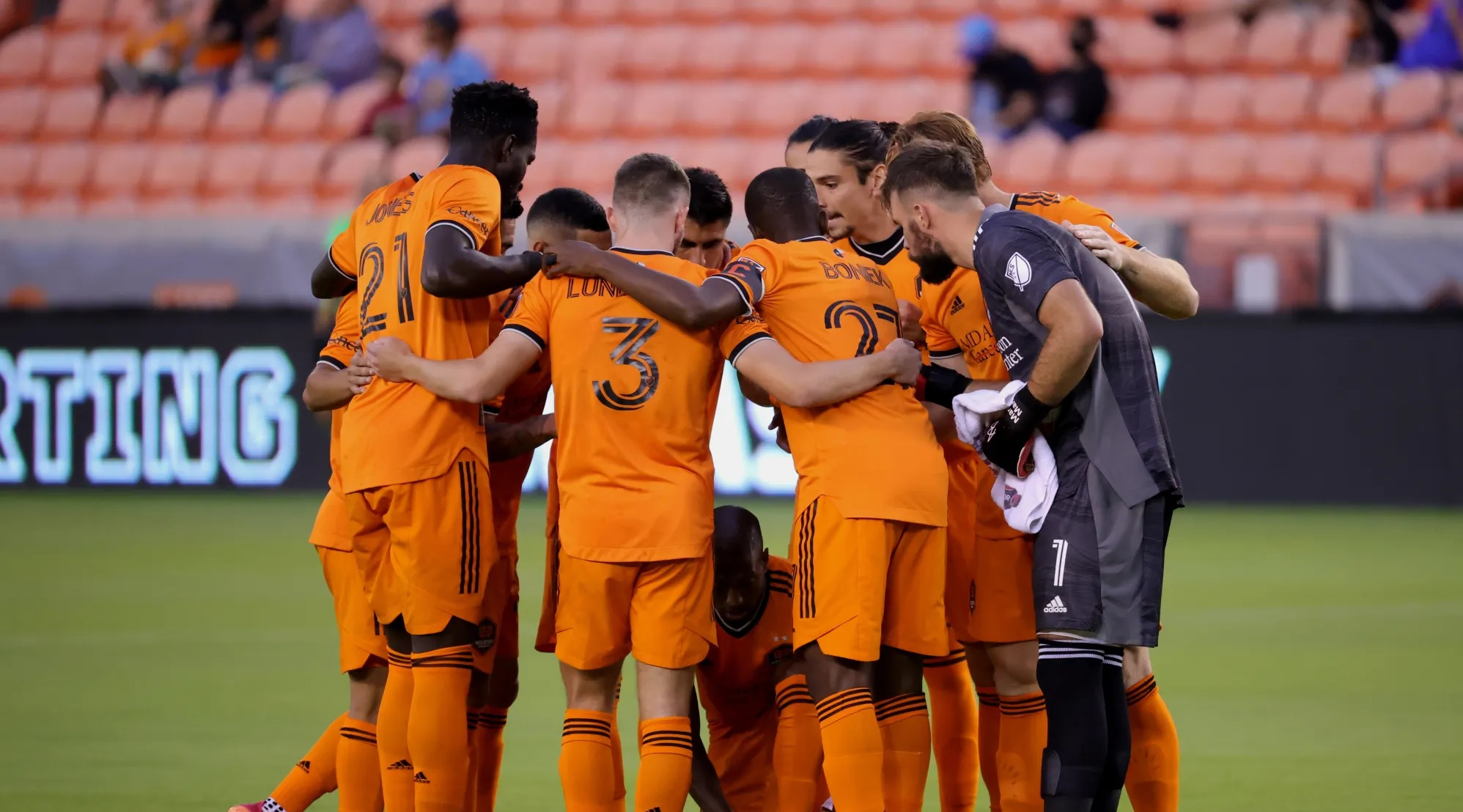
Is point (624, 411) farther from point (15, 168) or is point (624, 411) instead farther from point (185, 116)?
point (15, 168)

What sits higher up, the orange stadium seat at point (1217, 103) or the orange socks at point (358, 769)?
the orange stadium seat at point (1217, 103)

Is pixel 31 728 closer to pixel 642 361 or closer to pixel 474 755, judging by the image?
pixel 474 755

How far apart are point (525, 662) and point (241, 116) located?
1182 centimetres

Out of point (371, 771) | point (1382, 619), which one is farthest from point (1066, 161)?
point (371, 771)

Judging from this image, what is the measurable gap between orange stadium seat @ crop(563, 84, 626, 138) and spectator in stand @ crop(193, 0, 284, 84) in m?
3.59

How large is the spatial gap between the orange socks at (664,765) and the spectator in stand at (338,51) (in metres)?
15.2

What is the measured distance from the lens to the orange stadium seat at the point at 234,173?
17.5 metres

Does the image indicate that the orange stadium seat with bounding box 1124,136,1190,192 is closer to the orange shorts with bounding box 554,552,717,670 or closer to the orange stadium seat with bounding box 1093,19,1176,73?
the orange stadium seat with bounding box 1093,19,1176,73

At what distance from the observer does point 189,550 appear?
11.5 metres

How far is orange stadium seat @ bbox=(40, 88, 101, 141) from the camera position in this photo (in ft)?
Result: 61.0

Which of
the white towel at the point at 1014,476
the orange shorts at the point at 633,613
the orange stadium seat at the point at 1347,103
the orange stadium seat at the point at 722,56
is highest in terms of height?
the orange stadium seat at the point at 722,56

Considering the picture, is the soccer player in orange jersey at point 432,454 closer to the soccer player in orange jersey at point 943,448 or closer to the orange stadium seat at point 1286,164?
the soccer player in orange jersey at point 943,448

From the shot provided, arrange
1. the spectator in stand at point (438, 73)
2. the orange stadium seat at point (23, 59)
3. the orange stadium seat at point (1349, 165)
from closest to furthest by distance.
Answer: the orange stadium seat at point (1349, 165) < the spectator in stand at point (438, 73) < the orange stadium seat at point (23, 59)

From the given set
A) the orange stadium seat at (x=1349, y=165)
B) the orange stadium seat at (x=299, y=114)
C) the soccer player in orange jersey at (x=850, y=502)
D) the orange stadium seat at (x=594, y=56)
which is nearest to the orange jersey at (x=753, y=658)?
the soccer player in orange jersey at (x=850, y=502)
